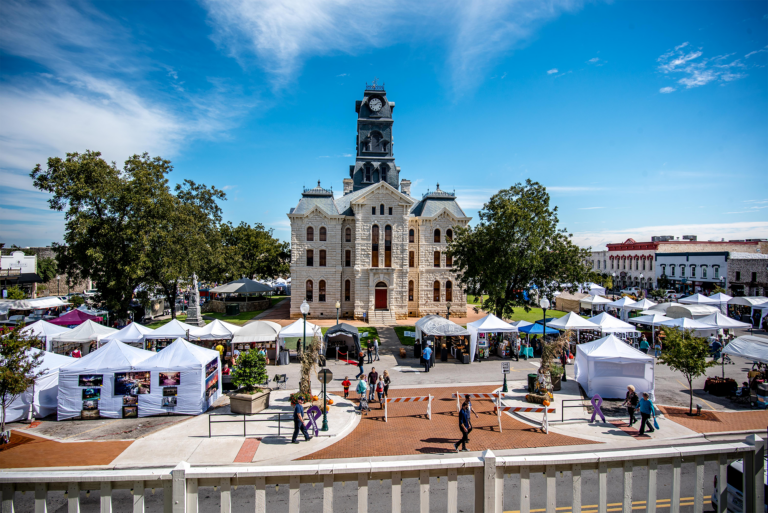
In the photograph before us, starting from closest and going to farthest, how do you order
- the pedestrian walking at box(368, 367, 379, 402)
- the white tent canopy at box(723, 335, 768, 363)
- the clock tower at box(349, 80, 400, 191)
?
the pedestrian walking at box(368, 367, 379, 402) < the white tent canopy at box(723, 335, 768, 363) < the clock tower at box(349, 80, 400, 191)

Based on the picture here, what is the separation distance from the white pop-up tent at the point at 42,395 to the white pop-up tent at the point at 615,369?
2117cm

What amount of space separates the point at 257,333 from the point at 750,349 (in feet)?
79.2

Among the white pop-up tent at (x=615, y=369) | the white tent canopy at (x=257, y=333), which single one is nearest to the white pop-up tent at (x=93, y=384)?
the white tent canopy at (x=257, y=333)

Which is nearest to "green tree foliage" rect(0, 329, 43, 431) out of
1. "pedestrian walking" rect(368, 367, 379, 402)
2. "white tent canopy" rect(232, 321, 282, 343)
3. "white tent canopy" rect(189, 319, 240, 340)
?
"white tent canopy" rect(189, 319, 240, 340)

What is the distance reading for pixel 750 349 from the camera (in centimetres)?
1794

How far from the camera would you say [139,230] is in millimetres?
30797

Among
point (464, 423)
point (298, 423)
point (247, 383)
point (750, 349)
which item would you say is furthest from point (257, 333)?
point (750, 349)

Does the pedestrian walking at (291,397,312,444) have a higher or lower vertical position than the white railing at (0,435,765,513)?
lower

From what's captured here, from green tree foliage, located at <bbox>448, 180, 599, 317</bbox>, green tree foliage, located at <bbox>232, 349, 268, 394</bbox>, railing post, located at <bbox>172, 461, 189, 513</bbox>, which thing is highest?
green tree foliage, located at <bbox>448, 180, 599, 317</bbox>

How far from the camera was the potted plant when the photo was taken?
1530 cm

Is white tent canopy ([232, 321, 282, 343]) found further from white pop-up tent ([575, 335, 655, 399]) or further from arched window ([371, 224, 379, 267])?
arched window ([371, 224, 379, 267])

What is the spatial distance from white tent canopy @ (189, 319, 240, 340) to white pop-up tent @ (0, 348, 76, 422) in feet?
22.8

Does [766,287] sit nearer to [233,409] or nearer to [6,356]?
[233,409]

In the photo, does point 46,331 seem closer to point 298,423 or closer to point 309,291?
point 298,423
